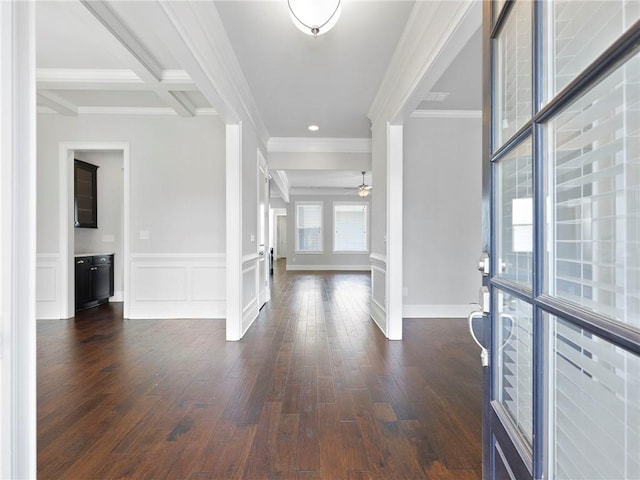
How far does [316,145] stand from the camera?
5.71 meters

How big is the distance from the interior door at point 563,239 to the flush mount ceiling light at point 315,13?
135 centimetres

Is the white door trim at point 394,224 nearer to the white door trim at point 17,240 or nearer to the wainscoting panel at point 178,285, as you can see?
the wainscoting panel at point 178,285

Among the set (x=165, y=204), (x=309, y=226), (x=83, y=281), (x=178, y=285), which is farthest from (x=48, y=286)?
(x=309, y=226)

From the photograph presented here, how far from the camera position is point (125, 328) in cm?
397

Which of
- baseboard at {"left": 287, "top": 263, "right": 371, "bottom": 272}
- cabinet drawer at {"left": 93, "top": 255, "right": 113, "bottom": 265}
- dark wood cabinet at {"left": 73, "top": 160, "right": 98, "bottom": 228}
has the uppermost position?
dark wood cabinet at {"left": 73, "top": 160, "right": 98, "bottom": 228}

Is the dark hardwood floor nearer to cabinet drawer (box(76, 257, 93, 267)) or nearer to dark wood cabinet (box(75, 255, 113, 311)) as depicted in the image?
dark wood cabinet (box(75, 255, 113, 311))

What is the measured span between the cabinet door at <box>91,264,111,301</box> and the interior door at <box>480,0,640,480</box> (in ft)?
18.0

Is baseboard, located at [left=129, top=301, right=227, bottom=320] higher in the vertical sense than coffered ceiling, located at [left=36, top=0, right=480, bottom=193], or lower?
lower

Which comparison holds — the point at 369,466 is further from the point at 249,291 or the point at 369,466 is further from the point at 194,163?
the point at 194,163

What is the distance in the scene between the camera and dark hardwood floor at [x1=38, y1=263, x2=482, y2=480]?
5.33 feet

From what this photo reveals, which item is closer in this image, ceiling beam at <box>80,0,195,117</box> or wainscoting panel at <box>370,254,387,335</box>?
ceiling beam at <box>80,0,195,117</box>

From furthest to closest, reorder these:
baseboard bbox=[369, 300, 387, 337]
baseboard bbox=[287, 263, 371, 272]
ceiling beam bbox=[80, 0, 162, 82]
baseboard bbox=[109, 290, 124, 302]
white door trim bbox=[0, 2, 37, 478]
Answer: baseboard bbox=[287, 263, 371, 272]
baseboard bbox=[109, 290, 124, 302]
baseboard bbox=[369, 300, 387, 337]
ceiling beam bbox=[80, 0, 162, 82]
white door trim bbox=[0, 2, 37, 478]

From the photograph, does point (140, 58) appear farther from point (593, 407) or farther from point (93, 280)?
point (593, 407)

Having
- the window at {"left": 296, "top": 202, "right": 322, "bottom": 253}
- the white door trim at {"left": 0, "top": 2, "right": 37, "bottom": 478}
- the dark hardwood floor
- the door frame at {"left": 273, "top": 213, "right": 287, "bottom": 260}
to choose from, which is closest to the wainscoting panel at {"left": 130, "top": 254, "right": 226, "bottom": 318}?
the dark hardwood floor
